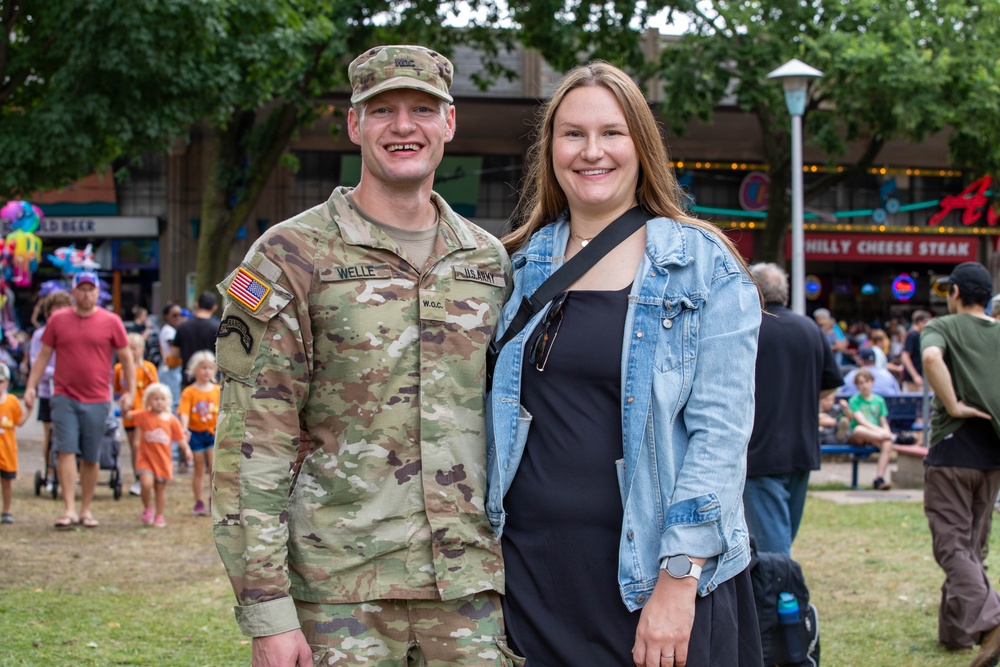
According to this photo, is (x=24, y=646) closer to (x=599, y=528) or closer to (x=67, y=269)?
(x=599, y=528)

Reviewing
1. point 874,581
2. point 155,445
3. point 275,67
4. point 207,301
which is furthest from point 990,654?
point 275,67

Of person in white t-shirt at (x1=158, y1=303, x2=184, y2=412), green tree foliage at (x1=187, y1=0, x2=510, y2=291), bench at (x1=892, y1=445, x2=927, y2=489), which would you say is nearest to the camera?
bench at (x1=892, y1=445, x2=927, y2=489)

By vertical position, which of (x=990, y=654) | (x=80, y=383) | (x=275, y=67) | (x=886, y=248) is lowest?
(x=990, y=654)

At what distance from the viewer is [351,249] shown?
2.97 m

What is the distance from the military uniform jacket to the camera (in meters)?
2.82

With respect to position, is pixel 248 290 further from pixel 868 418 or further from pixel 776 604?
pixel 868 418

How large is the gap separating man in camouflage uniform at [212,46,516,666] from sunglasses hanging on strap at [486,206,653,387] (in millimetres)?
117

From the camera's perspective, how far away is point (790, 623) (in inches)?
191

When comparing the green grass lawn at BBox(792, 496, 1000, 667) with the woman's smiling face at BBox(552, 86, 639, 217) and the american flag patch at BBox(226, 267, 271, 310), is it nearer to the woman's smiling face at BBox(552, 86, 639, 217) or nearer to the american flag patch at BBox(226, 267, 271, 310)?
the woman's smiling face at BBox(552, 86, 639, 217)

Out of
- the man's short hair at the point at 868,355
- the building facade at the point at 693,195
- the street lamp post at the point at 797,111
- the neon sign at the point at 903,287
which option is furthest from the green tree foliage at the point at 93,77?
the neon sign at the point at 903,287

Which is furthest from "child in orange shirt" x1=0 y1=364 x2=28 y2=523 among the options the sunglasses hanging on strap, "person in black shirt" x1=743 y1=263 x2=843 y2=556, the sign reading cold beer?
the sign reading cold beer

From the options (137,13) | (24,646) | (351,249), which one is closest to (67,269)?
(137,13)

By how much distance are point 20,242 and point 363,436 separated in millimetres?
20268

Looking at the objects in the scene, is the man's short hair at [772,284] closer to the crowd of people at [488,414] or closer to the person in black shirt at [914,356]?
the crowd of people at [488,414]
